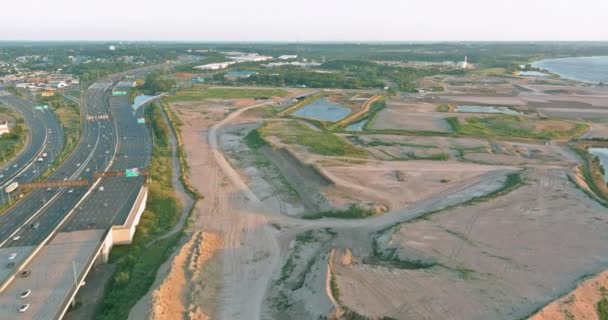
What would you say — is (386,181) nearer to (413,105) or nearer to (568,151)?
(568,151)

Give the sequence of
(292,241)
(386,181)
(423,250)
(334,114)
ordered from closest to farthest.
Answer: (423,250)
(292,241)
(386,181)
(334,114)

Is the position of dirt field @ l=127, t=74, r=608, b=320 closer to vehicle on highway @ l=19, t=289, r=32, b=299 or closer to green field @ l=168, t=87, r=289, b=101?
vehicle on highway @ l=19, t=289, r=32, b=299

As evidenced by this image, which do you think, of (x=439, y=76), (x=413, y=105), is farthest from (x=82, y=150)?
(x=439, y=76)

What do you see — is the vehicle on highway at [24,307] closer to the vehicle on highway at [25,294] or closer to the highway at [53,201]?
the vehicle on highway at [25,294]

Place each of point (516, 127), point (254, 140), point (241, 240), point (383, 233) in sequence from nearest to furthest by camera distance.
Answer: point (241, 240) < point (383, 233) < point (254, 140) < point (516, 127)

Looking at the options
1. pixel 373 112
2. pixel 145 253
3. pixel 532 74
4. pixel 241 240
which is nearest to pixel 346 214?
pixel 241 240

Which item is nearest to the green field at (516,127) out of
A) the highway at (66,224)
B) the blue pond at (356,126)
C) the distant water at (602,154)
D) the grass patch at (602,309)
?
the distant water at (602,154)

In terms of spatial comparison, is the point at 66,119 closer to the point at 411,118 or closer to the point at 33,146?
the point at 33,146
